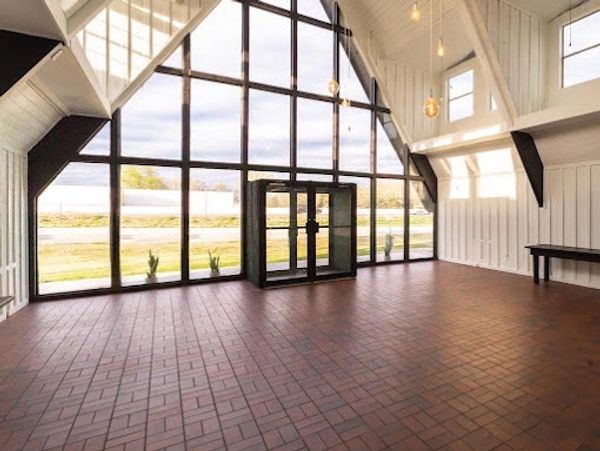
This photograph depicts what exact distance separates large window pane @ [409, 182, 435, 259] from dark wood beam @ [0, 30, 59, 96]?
8.30 m

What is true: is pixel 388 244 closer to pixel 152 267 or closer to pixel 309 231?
pixel 309 231

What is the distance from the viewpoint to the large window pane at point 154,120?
600cm

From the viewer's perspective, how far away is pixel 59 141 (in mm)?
5379

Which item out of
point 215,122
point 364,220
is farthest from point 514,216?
point 215,122

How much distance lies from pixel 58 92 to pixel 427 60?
315 inches

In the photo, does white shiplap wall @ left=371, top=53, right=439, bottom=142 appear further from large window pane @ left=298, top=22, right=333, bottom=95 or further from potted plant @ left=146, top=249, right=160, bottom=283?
potted plant @ left=146, top=249, right=160, bottom=283

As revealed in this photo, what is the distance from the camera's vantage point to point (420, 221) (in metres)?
9.34

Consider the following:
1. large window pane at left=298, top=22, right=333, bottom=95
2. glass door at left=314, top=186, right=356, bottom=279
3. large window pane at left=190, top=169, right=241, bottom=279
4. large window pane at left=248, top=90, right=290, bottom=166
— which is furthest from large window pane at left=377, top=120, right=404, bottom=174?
large window pane at left=190, top=169, right=241, bottom=279

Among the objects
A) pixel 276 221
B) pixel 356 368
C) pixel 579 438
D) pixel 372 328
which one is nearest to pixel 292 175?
pixel 276 221

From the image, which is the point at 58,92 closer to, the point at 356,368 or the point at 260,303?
the point at 260,303

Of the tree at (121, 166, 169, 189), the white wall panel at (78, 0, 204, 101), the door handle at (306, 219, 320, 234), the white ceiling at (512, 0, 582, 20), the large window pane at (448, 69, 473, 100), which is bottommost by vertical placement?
the door handle at (306, 219, 320, 234)

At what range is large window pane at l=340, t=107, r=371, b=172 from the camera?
812 cm

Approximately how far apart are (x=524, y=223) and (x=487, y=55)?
3.82 metres

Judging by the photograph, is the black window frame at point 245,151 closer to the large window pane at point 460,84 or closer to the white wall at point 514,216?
the white wall at point 514,216
